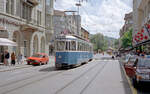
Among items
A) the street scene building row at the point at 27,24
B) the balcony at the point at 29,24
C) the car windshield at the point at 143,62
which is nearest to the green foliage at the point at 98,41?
the street scene building row at the point at 27,24

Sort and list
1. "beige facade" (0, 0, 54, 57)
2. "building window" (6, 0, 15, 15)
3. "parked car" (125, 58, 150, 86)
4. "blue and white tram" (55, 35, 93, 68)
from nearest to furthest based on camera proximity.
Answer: "parked car" (125, 58, 150, 86), "blue and white tram" (55, 35, 93, 68), "beige facade" (0, 0, 54, 57), "building window" (6, 0, 15, 15)

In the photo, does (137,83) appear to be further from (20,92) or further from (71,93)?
(20,92)

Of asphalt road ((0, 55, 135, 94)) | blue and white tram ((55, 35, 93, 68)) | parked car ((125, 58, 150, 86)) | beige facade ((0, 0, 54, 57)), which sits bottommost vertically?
asphalt road ((0, 55, 135, 94))

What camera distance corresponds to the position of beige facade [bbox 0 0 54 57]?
1113 inches

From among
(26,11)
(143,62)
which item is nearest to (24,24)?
(26,11)

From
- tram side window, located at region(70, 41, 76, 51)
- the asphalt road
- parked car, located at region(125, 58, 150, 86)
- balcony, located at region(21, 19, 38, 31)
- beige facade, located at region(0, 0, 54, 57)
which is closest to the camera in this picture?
parked car, located at region(125, 58, 150, 86)

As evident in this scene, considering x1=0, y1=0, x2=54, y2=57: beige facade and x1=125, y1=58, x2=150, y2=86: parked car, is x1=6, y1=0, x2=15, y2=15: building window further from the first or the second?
x1=125, y1=58, x2=150, y2=86: parked car

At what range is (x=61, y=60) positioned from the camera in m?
19.5

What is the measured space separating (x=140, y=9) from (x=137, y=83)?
44990 millimetres

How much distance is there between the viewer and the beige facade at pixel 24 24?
92.8ft

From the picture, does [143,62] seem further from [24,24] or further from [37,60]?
[24,24]

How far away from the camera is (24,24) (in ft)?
A: 105

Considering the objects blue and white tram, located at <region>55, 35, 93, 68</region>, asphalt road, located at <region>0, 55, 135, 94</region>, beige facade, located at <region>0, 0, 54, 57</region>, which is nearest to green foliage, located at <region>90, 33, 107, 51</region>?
beige facade, located at <region>0, 0, 54, 57</region>

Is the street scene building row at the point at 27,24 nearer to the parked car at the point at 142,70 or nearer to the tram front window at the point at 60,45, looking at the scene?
the tram front window at the point at 60,45
